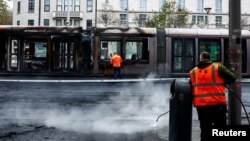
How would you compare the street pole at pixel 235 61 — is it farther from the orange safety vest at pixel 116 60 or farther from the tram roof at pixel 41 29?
the tram roof at pixel 41 29

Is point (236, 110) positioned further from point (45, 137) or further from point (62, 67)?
point (62, 67)

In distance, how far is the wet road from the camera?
34.4ft

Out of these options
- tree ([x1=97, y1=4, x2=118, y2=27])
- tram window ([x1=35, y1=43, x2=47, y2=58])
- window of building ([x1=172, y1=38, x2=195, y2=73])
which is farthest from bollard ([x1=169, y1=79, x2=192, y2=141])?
tree ([x1=97, y1=4, x2=118, y2=27])

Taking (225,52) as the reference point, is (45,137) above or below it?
below

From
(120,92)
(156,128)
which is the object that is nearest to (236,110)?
(156,128)

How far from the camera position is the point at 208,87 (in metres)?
8.29

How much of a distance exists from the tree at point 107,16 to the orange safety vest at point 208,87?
227ft

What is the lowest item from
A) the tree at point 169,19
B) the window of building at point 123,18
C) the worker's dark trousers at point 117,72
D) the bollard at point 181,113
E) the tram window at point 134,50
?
the bollard at point 181,113

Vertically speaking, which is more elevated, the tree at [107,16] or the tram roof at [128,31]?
the tree at [107,16]

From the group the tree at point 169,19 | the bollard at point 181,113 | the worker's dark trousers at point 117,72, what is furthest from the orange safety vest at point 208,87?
the tree at point 169,19

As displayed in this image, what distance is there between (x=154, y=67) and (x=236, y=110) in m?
22.8

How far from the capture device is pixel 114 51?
103 ft

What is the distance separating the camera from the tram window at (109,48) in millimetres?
31422

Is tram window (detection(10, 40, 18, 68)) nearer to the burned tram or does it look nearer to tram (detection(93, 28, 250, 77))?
the burned tram
